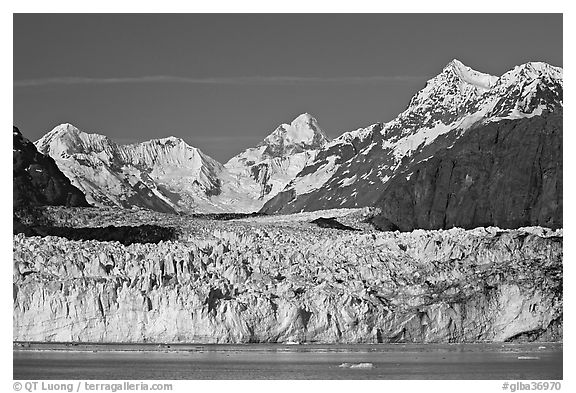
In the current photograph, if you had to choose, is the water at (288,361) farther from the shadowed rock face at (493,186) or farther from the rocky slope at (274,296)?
the shadowed rock face at (493,186)

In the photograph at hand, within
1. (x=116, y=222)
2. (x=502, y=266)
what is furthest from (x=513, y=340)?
(x=116, y=222)

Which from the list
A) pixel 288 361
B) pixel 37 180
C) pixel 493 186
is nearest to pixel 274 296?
pixel 288 361

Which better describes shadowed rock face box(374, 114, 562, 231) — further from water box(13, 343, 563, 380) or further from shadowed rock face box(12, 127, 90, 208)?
water box(13, 343, 563, 380)

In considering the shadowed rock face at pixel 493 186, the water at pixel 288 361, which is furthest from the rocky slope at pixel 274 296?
the shadowed rock face at pixel 493 186
